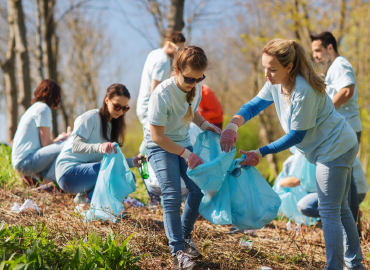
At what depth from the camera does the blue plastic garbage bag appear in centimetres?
339

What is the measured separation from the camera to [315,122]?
2123mm

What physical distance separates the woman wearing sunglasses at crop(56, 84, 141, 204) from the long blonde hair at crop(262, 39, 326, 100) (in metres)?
1.55

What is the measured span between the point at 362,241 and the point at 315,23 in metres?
5.81

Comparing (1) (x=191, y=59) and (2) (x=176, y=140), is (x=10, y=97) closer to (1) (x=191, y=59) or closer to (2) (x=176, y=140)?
(2) (x=176, y=140)

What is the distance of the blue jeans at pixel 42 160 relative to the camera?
370 centimetres

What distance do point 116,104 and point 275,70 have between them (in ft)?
5.27

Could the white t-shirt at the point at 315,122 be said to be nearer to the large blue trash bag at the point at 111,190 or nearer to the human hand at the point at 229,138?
the human hand at the point at 229,138

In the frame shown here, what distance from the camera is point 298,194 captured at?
12.1 feet

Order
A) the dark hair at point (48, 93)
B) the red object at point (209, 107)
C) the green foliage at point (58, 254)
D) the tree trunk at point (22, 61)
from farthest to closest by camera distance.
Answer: the tree trunk at point (22, 61) < the red object at point (209, 107) < the dark hair at point (48, 93) < the green foliage at point (58, 254)

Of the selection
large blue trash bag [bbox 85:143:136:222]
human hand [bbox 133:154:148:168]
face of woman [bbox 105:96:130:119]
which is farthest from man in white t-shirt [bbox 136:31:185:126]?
large blue trash bag [bbox 85:143:136:222]

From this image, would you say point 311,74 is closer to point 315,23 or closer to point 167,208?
point 167,208

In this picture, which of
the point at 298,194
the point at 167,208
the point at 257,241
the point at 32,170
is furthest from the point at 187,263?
the point at 32,170

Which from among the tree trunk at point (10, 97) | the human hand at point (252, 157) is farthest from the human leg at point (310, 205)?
the tree trunk at point (10, 97)

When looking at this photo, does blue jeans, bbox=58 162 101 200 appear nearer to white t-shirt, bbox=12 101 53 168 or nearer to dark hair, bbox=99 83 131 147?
dark hair, bbox=99 83 131 147
